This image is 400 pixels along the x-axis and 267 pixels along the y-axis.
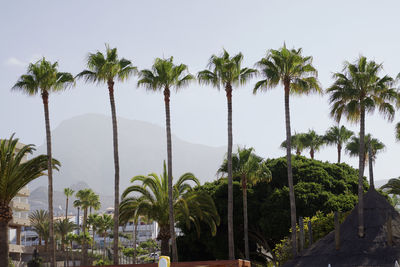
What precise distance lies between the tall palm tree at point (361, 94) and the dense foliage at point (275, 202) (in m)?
13.5

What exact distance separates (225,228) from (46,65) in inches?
900

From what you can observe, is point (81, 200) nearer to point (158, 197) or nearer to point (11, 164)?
point (158, 197)

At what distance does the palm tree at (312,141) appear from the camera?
75062 millimetres

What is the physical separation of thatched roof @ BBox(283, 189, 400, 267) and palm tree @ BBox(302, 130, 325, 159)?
3794 cm

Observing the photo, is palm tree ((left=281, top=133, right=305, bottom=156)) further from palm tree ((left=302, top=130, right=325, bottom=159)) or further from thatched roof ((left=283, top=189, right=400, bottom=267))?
thatched roof ((left=283, top=189, right=400, bottom=267))

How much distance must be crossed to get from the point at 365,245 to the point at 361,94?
10.7 m

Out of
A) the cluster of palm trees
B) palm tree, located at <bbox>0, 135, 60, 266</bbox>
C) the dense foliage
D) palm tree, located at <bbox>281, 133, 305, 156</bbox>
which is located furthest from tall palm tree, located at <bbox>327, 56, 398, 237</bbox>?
palm tree, located at <bbox>281, 133, 305, 156</bbox>

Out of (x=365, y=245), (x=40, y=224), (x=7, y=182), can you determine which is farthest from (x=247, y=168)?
(x=40, y=224)

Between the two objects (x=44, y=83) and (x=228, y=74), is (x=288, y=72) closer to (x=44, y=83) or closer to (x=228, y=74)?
(x=228, y=74)

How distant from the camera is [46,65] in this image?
43.4 m

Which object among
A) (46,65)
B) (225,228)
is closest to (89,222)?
(225,228)

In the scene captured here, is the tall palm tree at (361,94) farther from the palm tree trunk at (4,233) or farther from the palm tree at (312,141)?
the palm tree at (312,141)

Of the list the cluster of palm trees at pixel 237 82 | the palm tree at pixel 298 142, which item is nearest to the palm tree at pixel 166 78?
the cluster of palm trees at pixel 237 82

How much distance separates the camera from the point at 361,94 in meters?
38.6
